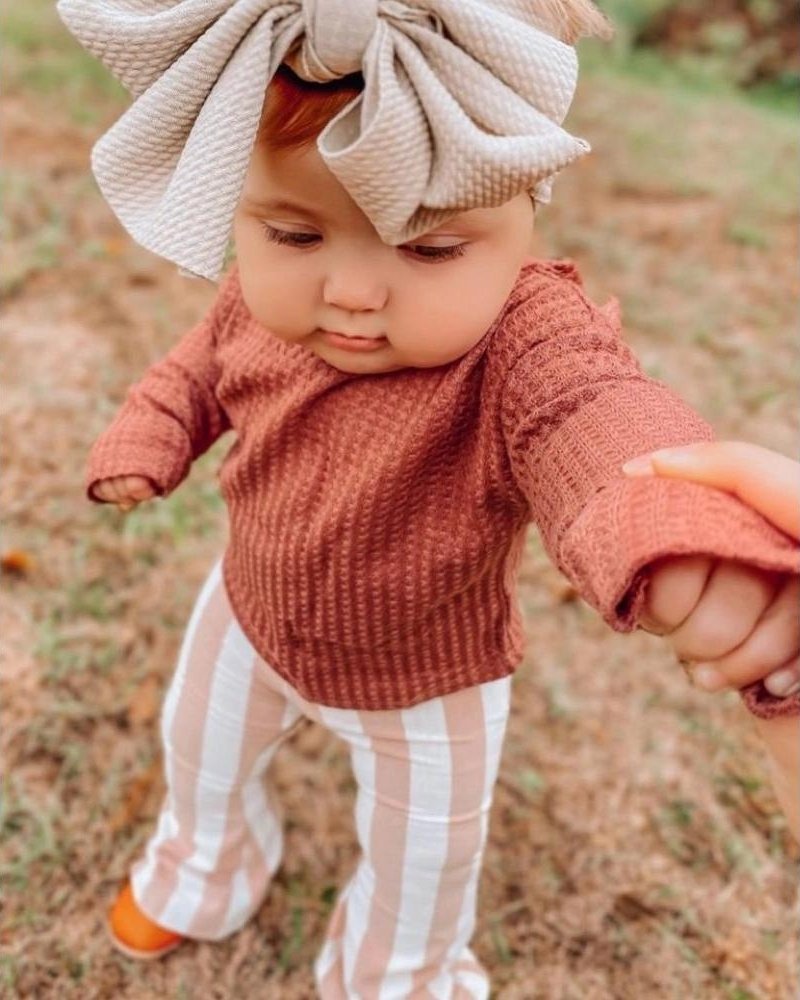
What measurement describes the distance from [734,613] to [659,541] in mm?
84

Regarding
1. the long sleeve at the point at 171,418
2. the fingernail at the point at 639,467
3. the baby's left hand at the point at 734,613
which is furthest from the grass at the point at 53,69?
the baby's left hand at the point at 734,613

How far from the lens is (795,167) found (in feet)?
15.2

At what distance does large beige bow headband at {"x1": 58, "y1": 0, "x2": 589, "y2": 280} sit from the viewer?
0.87 metres

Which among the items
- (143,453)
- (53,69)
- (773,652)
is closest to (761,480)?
(773,652)

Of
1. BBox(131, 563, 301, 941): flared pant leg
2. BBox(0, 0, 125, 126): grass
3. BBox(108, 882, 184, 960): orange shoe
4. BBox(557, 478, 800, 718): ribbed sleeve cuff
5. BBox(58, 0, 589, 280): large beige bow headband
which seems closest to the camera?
BBox(557, 478, 800, 718): ribbed sleeve cuff

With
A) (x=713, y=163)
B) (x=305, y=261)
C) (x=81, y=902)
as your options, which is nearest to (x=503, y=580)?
(x=305, y=261)

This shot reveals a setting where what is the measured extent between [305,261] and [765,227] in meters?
3.45

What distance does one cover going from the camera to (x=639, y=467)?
86 centimetres

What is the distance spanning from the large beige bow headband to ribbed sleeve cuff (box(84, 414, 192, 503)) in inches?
16.2

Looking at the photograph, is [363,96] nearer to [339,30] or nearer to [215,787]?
[339,30]

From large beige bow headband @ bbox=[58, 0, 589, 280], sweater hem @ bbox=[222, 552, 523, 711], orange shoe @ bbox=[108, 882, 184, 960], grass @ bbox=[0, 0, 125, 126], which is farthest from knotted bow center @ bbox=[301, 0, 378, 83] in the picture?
grass @ bbox=[0, 0, 125, 126]

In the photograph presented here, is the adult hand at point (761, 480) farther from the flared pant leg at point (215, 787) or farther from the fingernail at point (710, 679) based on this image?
the flared pant leg at point (215, 787)

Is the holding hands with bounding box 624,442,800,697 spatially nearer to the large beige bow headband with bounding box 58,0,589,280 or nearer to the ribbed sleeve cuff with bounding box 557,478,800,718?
the ribbed sleeve cuff with bounding box 557,478,800,718

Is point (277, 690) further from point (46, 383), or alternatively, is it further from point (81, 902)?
point (46, 383)
